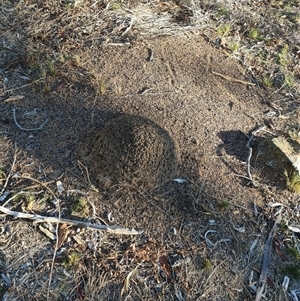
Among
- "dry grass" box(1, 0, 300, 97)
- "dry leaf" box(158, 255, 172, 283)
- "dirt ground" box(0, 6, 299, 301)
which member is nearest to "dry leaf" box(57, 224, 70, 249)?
"dirt ground" box(0, 6, 299, 301)

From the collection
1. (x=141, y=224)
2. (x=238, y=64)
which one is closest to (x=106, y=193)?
(x=141, y=224)

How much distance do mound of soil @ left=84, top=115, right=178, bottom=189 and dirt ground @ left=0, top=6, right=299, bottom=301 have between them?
0.24 ft

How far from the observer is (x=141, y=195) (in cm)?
308

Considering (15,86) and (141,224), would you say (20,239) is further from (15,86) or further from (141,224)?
(15,86)

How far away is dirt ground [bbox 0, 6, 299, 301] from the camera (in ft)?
8.98

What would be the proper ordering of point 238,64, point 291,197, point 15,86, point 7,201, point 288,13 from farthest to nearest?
point 288,13 < point 238,64 < point 15,86 < point 291,197 < point 7,201

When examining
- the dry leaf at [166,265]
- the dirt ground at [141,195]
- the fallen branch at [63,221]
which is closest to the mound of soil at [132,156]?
the dirt ground at [141,195]

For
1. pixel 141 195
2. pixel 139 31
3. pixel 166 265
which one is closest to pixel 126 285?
pixel 166 265

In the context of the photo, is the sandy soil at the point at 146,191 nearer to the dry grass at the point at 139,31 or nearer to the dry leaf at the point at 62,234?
the dry leaf at the point at 62,234

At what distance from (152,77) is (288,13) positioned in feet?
8.41

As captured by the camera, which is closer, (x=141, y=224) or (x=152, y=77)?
(x=141, y=224)

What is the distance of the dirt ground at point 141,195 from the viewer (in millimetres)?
2736

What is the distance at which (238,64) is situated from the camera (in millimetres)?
4520

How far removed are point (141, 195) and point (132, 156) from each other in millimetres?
301
